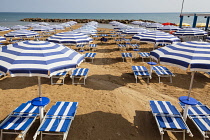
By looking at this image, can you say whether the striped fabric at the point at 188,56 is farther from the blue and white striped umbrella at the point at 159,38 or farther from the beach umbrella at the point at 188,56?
the blue and white striped umbrella at the point at 159,38

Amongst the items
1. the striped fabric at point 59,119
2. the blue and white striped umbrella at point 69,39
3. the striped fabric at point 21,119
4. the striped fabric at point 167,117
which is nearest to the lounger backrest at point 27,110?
the striped fabric at point 21,119

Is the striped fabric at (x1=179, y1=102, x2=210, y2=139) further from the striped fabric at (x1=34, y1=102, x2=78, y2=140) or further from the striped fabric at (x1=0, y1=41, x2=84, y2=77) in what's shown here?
the striped fabric at (x1=0, y1=41, x2=84, y2=77)

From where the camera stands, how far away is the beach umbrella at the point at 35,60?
3197 millimetres

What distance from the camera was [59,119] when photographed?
4.25 metres

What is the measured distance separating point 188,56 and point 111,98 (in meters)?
3.37

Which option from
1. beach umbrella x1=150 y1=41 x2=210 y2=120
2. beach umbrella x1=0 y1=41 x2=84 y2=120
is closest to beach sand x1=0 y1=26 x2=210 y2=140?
beach umbrella x1=150 y1=41 x2=210 y2=120

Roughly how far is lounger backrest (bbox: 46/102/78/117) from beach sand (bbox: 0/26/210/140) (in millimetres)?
450

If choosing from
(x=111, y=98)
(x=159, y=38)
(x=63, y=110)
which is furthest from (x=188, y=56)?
(x=159, y=38)

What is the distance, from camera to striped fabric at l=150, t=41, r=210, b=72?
3.59 metres

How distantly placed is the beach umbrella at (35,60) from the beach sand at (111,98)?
2.00 m

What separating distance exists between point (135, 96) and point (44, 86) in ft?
13.7

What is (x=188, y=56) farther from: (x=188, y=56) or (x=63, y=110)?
(x=63, y=110)

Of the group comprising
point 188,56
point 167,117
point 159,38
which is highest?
point 159,38

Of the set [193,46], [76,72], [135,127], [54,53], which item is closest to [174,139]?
[135,127]
